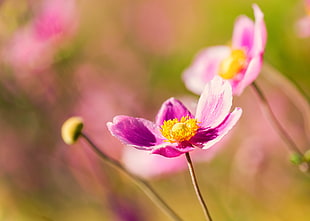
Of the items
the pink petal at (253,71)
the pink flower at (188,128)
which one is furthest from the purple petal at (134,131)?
the pink petal at (253,71)

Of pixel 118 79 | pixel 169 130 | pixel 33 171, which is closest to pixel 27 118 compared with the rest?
pixel 33 171

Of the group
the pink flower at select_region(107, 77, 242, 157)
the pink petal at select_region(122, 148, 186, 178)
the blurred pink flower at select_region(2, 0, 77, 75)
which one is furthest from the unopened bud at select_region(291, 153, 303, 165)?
the blurred pink flower at select_region(2, 0, 77, 75)

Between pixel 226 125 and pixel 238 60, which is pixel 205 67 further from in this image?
pixel 226 125

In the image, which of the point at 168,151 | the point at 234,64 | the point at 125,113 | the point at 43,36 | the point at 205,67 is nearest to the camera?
the point at 168,151

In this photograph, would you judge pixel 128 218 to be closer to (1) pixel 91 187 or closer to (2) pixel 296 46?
(1) pixel 91 187

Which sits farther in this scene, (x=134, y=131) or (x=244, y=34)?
(x=244, y=34)

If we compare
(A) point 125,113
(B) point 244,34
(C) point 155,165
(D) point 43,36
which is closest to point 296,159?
(B) point 244,34

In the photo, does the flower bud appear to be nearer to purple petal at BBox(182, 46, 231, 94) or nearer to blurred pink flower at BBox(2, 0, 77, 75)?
purple petal at BBox(182, 46, 231, 94)
